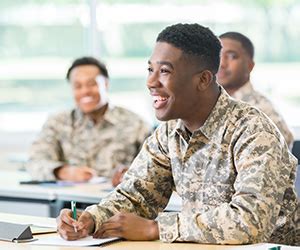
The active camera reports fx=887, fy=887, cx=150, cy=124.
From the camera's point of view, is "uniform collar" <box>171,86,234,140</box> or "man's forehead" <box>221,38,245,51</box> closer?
"uniform collar" <box>171,86,234,140</box>

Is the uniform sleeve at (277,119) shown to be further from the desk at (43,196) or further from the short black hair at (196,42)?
the short black hair at (196,42)

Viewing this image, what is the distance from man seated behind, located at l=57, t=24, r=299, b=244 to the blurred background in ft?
11.9

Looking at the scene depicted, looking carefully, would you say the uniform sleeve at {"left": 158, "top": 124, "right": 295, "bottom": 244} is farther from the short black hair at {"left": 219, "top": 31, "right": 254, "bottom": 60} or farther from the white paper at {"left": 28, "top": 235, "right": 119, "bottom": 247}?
the short black hair at {"left": 219, "top": 31, "right": 254, "bottom": 60}

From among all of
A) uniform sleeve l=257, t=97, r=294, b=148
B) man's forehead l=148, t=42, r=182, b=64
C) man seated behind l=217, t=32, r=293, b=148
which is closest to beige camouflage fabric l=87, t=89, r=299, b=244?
man's forehead l=148, t=42, r=182, b=64

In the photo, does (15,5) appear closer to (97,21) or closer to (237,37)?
(97,21)

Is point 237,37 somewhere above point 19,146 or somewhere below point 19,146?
above

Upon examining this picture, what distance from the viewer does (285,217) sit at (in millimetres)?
3170

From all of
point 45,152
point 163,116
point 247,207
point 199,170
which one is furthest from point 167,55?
point 45,152

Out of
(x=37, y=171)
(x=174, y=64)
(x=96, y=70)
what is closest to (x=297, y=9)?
(x=96, y=70)

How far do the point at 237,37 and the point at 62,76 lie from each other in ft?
7.24

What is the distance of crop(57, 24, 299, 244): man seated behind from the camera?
293 cm

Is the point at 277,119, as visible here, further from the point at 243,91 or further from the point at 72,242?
the point at 72,242

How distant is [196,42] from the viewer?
316cm

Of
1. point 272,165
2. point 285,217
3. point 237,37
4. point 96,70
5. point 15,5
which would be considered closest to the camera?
point 272,165
